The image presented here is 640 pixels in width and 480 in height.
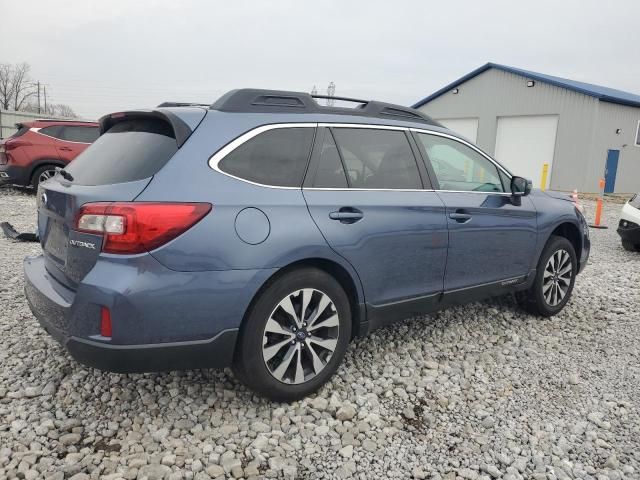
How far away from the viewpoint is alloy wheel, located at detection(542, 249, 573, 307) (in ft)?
14.8

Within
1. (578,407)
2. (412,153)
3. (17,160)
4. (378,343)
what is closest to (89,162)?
(412,153)

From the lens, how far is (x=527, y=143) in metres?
21.8

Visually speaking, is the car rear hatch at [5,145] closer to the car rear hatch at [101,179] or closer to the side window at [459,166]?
the car rear hatch at [101,179]

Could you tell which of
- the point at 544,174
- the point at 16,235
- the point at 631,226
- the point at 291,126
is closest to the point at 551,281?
the point at 291,126

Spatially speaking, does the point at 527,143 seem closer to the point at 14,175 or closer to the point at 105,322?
the point at 14,175

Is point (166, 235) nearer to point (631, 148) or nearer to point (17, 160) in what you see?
point (17, 160)

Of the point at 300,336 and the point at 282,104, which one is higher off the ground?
the point at 282,104

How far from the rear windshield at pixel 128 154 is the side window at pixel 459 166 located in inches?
71.9

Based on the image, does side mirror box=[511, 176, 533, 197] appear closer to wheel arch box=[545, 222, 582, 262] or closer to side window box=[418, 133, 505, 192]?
side window box=[418, 133, 505, 192]

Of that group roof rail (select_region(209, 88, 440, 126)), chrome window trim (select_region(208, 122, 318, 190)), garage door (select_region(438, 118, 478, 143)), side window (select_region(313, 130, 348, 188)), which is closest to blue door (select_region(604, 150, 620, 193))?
garage door (select_region(438, 118, 478, 143))

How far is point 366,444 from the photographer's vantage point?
263 centimetres

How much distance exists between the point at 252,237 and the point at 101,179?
851 mm

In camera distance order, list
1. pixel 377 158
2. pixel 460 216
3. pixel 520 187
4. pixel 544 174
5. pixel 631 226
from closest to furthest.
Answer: pixel 377 158 < pixel 460 216 < pixel 520 187 < pixel 631 226 < pixel 544 174

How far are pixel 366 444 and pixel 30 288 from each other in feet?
6.84
